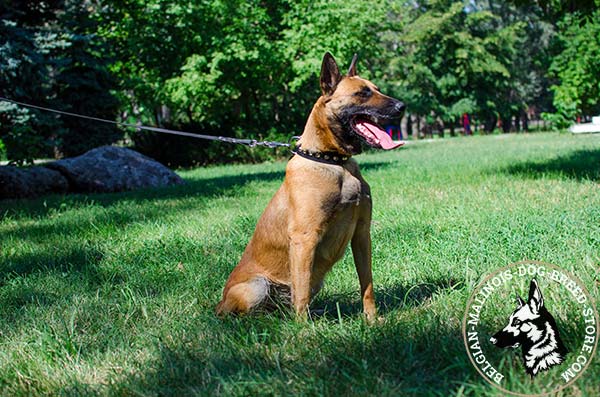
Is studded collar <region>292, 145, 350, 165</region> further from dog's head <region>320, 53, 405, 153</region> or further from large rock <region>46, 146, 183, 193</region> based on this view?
large rock <region>46, 146, 183, 193</region>

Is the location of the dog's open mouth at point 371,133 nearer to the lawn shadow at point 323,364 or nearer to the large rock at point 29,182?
the lawn shadow at point 323,364

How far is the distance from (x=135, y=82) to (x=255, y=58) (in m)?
4.73

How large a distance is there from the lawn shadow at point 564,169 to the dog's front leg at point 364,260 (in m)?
6.26

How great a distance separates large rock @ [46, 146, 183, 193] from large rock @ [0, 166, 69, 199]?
0.29 meters

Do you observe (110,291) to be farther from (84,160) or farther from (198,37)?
(198,37)

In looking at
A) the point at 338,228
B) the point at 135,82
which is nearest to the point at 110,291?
the point at 338,228

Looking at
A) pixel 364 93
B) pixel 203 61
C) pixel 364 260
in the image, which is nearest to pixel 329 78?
pixel 364 93

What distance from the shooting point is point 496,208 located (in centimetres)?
638

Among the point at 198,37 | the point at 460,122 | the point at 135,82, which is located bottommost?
the point at 460,122

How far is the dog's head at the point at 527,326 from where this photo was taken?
2479 mm

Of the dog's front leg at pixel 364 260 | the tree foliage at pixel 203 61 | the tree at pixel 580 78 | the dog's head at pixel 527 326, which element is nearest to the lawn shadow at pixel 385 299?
the dog's front leg at pixel 364 260

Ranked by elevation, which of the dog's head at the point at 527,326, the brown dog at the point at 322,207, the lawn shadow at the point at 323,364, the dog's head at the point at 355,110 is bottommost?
the lawn shadow at the point at 323,364

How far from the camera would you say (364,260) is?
338 cm

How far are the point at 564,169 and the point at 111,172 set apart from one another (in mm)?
9427
